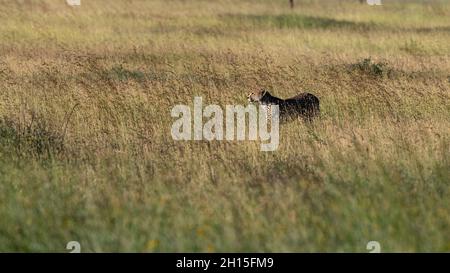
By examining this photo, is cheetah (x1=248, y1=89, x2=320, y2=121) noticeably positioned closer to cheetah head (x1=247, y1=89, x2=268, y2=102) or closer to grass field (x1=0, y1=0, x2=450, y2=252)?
cheetah head (x1=247, y1=89, x2=268, y2=102)

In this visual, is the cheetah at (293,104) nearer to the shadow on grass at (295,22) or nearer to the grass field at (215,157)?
the grass field at (215,157)

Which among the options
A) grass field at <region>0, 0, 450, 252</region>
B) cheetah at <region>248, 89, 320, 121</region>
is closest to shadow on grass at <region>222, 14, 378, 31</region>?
grass field at <region>0, 0, 450, 252</region>

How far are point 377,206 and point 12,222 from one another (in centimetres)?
314

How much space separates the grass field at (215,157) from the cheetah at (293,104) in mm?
243

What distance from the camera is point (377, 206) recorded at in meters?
7.70

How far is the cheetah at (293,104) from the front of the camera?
11820 mm

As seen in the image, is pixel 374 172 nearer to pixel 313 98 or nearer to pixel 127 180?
pixel 127 180

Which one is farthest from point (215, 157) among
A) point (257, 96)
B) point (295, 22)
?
point (295, 22)

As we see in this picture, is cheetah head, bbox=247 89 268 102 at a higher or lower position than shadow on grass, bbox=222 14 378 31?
lower

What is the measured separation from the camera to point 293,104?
1209 centimetres

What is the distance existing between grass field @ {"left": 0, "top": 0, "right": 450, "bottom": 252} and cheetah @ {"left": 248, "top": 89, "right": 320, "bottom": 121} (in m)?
0.24

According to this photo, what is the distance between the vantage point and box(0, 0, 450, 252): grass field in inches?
281

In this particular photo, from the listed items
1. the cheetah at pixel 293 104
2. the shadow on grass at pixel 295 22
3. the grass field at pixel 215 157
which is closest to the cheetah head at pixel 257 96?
the cheetah at pixel 293 104

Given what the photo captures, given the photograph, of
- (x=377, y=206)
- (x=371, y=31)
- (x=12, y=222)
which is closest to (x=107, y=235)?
(x=12, y=222)
